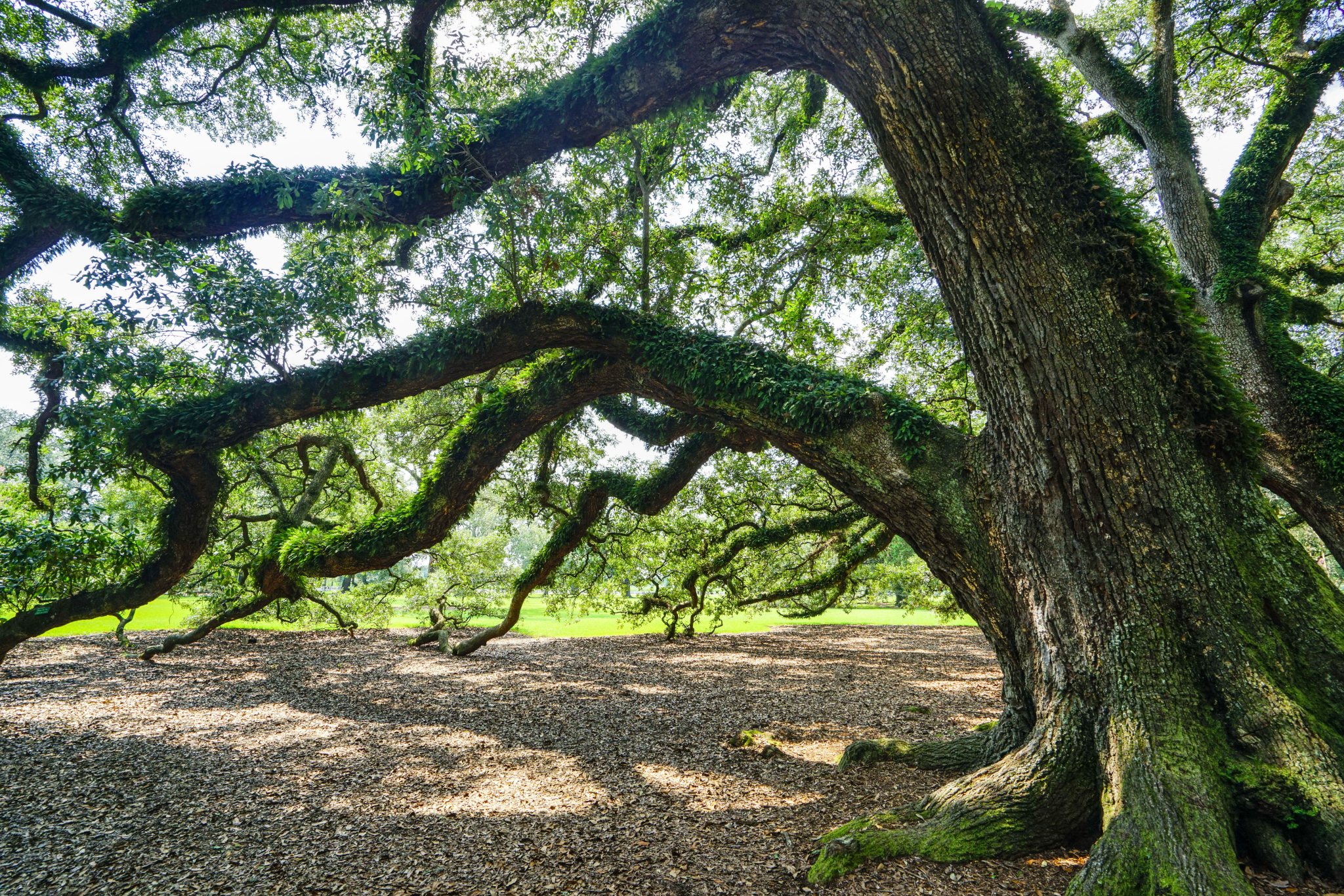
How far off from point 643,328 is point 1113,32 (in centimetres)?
966

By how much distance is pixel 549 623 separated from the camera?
2477 centimetres

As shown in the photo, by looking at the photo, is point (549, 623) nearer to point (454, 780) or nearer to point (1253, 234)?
point (454, 780)

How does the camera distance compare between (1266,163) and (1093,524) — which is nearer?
(1093,524)

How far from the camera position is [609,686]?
9.27m

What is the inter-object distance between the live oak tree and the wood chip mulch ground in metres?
0.88

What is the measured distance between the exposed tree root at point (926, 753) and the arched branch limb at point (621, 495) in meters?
3.65

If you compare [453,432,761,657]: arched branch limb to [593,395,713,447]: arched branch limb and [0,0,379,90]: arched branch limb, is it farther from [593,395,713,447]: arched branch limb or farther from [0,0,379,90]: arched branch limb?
[0,0,379,90]: arched branch limb

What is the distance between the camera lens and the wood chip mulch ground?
3115 mm

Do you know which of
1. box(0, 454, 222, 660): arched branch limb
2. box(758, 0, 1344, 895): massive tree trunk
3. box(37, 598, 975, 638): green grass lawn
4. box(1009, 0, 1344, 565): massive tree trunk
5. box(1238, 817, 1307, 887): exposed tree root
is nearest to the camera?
box(1238, 817, 1307, 887): exposed tree root

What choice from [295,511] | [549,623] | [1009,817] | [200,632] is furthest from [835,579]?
[549,623]

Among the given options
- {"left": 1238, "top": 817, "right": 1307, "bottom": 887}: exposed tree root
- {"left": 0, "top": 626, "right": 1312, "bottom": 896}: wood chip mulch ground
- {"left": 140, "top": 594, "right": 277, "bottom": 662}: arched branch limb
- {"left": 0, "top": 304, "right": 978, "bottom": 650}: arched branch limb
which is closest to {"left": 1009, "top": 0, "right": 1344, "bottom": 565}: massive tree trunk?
{"left": 0, "top": 304, "right": 978, "bottom": 650}: arched branch limb

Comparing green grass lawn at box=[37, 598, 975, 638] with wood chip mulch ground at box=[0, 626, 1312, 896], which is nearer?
wood chip mulch ground at box=[0, 626, 1312, 896]

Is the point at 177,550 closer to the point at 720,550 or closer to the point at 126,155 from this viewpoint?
the point at 126,155

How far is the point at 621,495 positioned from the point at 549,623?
59.0ft
